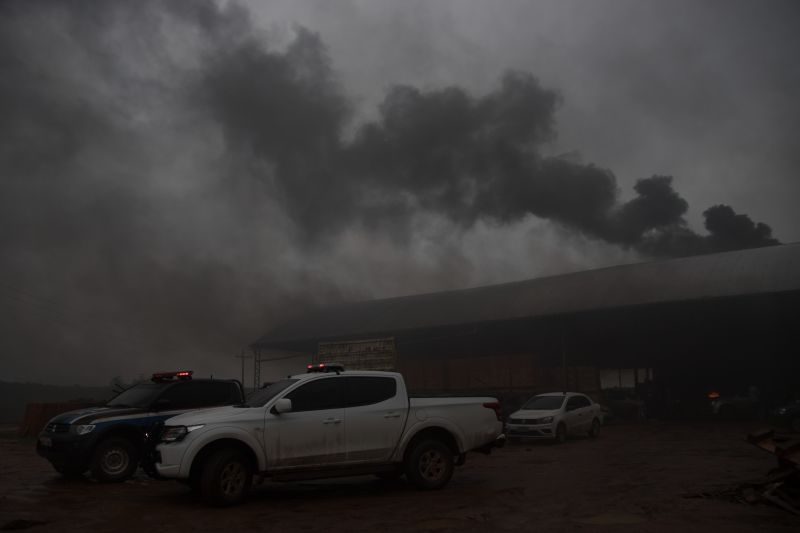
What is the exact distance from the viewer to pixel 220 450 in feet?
27.3

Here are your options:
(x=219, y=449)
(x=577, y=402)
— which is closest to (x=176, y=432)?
(x=219, y=449)

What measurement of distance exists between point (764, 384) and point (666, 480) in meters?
24.2

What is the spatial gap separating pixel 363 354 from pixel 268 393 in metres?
17.6

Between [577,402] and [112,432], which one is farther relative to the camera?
[577,402]

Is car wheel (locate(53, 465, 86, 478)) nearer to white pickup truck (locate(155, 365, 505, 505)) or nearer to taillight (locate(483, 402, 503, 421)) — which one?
white pickup truck (locate(155, 365, 505, 505))

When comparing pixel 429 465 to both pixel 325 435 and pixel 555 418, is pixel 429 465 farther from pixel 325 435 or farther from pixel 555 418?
pixel 555 418

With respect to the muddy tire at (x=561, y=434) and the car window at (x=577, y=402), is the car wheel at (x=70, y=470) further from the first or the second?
the car window at (x=577, y=402)

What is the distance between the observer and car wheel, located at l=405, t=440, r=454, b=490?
9.29 m

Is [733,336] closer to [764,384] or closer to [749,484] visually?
[764,384]

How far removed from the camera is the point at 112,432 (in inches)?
417

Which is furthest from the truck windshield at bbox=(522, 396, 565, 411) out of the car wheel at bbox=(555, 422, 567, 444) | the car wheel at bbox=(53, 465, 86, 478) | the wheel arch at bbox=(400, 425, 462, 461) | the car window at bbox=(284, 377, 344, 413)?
→ the car wheel at bbox=(53, 465, 86, 478)

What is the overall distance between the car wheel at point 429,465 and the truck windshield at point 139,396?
464 centimetres

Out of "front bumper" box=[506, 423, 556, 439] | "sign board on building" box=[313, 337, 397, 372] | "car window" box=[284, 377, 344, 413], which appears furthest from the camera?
"sign board on building" box=[313, 337, 397, 372]

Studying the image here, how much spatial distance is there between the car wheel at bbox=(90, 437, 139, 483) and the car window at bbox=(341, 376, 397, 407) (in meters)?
3.96
